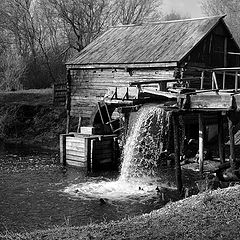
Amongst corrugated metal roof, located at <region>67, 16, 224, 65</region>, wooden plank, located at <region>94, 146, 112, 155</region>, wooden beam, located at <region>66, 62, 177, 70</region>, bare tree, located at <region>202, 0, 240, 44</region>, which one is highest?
bare tree, located at <region>202, 0, 240, 44</region>

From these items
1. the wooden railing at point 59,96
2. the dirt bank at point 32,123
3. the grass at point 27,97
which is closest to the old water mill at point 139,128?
the dirt bank at point 32,123

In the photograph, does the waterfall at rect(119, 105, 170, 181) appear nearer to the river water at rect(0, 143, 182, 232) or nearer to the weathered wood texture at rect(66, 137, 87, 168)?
the river water at rect(0, 143, 182, 232)

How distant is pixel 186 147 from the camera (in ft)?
70.3

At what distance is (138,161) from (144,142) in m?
0.82

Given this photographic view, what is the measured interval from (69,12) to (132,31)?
19986mm

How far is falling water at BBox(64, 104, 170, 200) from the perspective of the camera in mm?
15355

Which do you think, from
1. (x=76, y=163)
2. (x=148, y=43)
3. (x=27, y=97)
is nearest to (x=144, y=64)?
(x=148, y=43)

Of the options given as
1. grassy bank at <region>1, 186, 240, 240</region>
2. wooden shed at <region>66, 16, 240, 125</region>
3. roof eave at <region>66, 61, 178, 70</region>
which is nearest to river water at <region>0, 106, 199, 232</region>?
grassy bank at <region>1, 186, 240, 240</region>

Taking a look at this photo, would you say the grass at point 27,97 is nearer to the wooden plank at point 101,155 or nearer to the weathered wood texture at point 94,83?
the weathered wood texture at point 94,83

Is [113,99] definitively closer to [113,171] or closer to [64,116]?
[113,171]

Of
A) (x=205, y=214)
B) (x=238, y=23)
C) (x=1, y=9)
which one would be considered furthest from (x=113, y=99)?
(x=238, y=23)

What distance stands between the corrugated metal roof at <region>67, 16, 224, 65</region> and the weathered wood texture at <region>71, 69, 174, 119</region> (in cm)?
62

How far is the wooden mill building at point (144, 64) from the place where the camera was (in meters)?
20.2

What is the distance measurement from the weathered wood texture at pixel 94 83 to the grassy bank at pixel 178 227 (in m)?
13.0
